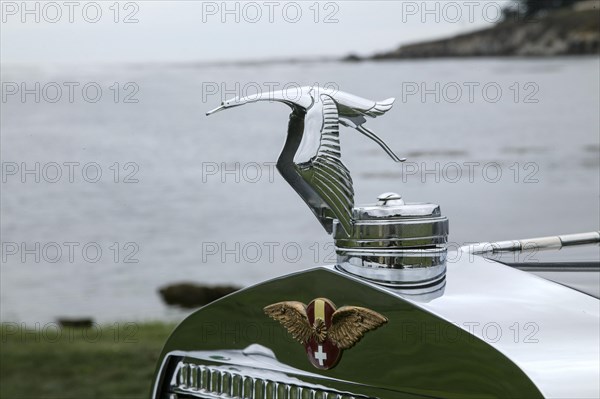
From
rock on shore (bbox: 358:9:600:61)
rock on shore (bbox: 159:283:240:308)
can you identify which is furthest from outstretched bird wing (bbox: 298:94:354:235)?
rock on shore (bbox: 159:283:240:308)

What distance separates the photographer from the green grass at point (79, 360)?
3.81 meters

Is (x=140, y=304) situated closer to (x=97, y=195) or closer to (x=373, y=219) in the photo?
(x=97, y=195)

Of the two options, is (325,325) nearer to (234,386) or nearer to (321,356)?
(321,356)

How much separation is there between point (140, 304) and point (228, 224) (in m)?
0.52

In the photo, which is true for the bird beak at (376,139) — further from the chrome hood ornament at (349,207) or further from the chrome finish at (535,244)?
the chrome finish at (535,244)

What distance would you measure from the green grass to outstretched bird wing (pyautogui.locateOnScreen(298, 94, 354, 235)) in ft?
8.41

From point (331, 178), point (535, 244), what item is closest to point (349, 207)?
point (331, 178)

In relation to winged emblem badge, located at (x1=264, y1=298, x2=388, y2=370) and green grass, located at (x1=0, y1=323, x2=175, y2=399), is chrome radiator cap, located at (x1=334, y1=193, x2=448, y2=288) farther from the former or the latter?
green grass, located at (x1=0, y1=323, x2=175, y2=399)

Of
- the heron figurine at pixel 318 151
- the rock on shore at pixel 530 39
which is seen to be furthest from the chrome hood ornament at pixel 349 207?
the rock on shore at pixel 530 39

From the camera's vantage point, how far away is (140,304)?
4145 millimetres

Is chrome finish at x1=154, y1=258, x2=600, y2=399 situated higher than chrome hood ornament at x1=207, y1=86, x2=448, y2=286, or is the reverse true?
chrome hood ornament at x1=207, y1=86, x2=448, y2=286

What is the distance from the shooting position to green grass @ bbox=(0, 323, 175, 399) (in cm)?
381

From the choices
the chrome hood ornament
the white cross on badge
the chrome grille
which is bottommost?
the chrome grille

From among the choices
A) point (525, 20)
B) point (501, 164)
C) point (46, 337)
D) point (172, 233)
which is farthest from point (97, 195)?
point (525, 20)
